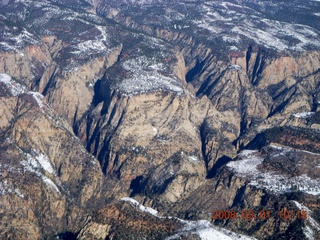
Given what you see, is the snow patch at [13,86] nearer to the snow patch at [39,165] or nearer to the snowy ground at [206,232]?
the snow patch at [39,165]

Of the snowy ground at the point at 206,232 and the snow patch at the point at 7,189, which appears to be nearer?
the snowy ground at the point at 206,232

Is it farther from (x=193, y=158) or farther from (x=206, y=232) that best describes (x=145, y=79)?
(x=206, y=232)

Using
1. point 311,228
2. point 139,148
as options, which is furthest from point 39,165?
point 311,228

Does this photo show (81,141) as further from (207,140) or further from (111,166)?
(207,140)

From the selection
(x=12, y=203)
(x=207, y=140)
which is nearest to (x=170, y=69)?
(x=207, y=140)
